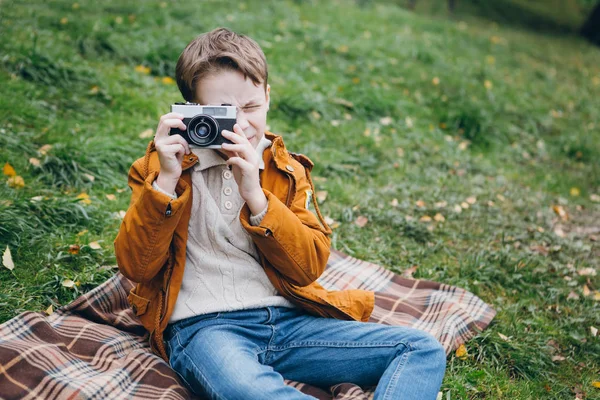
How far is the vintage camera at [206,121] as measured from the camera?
1.97 m

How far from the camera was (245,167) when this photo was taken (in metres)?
2.01

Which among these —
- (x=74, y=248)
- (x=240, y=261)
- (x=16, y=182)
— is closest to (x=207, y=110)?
(x=240, y=261)

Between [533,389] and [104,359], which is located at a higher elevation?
[533,389]

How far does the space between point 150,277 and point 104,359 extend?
1.37 feet

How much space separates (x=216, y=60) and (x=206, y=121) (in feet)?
1.04

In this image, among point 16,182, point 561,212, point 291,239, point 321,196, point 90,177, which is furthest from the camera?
point 561,212

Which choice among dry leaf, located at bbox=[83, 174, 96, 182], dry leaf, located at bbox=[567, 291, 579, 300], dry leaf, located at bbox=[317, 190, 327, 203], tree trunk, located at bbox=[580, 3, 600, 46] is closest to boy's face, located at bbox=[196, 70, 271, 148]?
dry leaf, located at bbox=[83, 174, 96, 182]

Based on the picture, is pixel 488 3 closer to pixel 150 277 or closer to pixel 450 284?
pixel 450 284

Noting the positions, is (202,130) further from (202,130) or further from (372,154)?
(372,154)

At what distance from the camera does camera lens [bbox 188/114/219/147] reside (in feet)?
6.44

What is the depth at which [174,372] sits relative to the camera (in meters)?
2.24

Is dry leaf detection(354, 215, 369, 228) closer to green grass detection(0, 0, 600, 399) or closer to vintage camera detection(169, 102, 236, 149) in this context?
green grass detection(0, 0, 600, 399)

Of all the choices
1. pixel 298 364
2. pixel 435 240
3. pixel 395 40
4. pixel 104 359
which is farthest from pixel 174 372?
pixel 395 40

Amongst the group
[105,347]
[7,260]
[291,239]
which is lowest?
[7,260]
